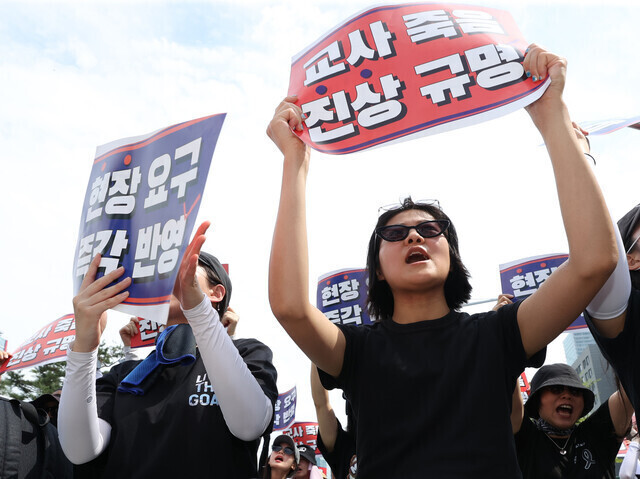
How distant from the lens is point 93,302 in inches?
92.5

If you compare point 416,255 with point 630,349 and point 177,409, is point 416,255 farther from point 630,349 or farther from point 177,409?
point 177,409

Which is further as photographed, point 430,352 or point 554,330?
point 430,352

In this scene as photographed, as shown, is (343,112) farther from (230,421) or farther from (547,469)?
(547,469)

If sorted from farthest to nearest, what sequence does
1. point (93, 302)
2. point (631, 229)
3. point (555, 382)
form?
point (555, 382)
point (631, 229)
point (93, 302)

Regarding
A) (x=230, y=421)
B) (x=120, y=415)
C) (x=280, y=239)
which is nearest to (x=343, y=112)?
(x=280, y=239)

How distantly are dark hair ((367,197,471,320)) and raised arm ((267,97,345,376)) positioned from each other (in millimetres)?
448

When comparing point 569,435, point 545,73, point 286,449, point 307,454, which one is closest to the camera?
point 545,73

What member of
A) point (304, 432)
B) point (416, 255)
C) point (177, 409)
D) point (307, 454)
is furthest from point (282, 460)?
point (416, 255)

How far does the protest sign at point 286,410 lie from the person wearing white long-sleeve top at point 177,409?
568cm

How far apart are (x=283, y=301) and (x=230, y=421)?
2.15 feet

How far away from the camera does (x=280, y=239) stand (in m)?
1.99

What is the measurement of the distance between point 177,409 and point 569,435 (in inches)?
108

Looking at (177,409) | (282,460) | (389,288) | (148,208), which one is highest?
(148,208)

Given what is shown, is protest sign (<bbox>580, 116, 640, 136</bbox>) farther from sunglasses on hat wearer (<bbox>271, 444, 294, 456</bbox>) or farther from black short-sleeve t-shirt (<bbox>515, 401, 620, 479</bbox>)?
sunglasses on hat wearer (<bbox>271, 444, 294, 456</bbox>)
